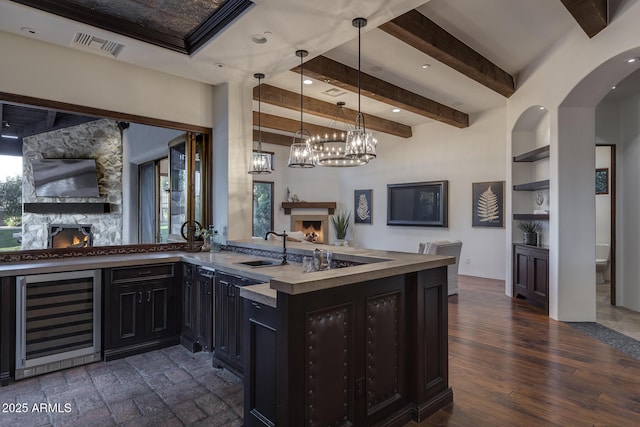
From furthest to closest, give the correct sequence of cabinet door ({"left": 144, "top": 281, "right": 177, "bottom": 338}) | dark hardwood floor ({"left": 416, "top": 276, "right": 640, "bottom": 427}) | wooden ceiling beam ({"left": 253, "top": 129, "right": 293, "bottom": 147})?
wooden ceiling beam ({"left": 253, "top": 129, "right": 293, "bottom": 147}), cabinet door ({"left": 144, "top": 281, "right": 177, "bottom": 338}), dark hardwood floor ({"left": 416, "top": 276, "right": 640, "bottom": 427})

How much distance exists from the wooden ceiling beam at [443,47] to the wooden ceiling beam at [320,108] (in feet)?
7.59

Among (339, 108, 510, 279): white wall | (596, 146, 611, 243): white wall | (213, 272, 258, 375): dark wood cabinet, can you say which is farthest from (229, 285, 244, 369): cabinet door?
(596, 146, 611, 243): white wall

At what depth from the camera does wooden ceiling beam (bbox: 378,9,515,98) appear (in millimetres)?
3500

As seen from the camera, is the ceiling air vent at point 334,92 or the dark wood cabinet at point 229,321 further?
the ceiling air vent at point 334,92

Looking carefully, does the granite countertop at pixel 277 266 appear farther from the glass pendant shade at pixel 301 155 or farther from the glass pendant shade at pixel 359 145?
the glass pendant shade at pixel 301 155

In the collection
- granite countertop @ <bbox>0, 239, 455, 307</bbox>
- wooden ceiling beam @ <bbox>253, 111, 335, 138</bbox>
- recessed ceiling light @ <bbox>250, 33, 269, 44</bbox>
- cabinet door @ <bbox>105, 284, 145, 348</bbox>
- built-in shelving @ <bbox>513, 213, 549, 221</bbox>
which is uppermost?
wooden ceiling beam @ <bbox>253, 111, 335, 138</bbox>

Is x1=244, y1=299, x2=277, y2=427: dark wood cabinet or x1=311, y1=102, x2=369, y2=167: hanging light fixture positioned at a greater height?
x1=311, y1=102, x2=369, y2=167: hanging light fixture

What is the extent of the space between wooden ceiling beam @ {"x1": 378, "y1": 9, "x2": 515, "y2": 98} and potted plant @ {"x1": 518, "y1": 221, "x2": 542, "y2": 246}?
6.88 feet

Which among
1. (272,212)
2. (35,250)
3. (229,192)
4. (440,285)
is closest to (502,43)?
(440,285)

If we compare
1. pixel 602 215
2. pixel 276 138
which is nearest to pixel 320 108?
pixel 276 138

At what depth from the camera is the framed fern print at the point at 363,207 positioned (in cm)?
930

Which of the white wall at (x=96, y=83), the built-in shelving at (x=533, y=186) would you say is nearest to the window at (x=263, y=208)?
the white wall at (x=96, y=83)

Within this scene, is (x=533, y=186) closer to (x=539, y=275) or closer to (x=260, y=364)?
(x=539, y=275)

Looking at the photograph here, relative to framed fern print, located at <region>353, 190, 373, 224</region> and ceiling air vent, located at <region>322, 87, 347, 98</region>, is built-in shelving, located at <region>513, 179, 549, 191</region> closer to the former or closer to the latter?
ceiling air vent, located at <region>322, 87, 347, 98</region>
